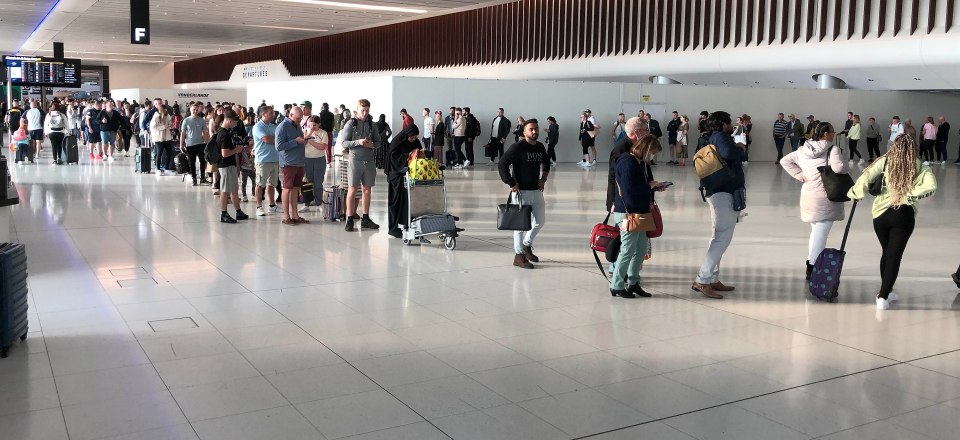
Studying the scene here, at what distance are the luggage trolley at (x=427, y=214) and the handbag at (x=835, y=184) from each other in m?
3.65

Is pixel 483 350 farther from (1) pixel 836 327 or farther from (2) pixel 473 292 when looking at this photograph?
(1) pixel 836 327

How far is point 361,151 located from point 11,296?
5.64 meters

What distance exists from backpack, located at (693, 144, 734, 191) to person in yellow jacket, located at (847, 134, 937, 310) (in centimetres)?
97

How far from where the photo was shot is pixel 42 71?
25719mm

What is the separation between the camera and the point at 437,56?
34.5m

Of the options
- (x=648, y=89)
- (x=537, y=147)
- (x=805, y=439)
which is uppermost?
(x=648, y=89)

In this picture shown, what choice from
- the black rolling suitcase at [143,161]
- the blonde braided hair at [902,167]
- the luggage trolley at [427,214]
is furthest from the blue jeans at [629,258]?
the black rolling suitcase at [143,161]

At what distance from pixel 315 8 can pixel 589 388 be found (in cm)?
2738

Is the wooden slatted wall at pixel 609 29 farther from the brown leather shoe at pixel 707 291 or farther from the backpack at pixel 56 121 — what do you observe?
the brown leather shoe at pixel 707 291

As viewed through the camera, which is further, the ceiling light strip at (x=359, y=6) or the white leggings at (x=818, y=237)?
the ceiling light strip at (x=359, y=6)

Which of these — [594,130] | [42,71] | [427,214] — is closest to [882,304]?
[427,214]

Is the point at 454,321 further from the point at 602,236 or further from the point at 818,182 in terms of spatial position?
the point at 818,182

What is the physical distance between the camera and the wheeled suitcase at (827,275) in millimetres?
6762

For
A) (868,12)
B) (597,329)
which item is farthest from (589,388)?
(868,12)
